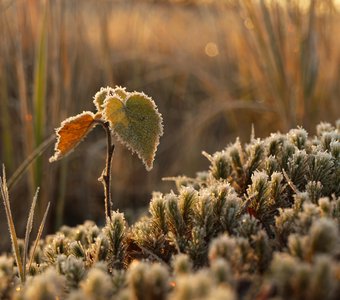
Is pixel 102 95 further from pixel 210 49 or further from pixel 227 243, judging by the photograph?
pixel 210 49

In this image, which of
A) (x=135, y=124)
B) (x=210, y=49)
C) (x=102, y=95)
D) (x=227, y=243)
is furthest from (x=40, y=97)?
(x=210, y=49)

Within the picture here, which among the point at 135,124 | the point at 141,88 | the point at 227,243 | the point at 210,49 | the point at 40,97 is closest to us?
the point at 227,243

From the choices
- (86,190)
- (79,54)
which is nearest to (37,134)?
(86,190)

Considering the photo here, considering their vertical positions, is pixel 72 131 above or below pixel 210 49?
below

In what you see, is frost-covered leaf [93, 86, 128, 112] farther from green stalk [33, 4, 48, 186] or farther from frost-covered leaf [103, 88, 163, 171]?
green stalk [33, 4, 48, 186]

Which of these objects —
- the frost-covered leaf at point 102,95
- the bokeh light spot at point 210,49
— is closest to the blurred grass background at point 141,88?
the bokeh light spot at point 210,49

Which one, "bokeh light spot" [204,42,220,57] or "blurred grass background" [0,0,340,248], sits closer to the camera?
"blurred grass background" [0,0,340,248]

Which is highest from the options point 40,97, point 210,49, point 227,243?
point 210,49

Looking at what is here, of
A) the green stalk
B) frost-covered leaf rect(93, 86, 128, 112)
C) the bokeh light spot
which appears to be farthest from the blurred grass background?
frost-covered leaf rect(93, 86, 128, 112)
